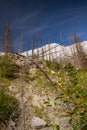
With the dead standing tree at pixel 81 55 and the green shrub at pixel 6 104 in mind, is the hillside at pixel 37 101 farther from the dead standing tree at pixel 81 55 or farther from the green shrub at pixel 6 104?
the dead standing tree at pixel 81 55

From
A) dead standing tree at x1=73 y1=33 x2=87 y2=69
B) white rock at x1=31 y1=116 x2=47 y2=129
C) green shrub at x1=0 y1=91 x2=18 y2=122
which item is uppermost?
dead standing tree at x1=73 y1=33 x2=87 y2=69

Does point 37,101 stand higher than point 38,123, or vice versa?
point 37,101

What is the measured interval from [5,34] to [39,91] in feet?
126

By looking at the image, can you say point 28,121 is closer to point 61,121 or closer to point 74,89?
point 61,121

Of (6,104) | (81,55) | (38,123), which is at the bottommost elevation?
(38,123)

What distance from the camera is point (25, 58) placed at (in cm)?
211

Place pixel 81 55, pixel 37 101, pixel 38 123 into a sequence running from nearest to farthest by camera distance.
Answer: pixel 38 123
pixel 37 101
pixel 81 55

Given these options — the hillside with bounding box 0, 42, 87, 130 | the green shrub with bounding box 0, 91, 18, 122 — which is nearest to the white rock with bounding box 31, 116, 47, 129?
the hillside with bounding box 0, 42, 87, 130

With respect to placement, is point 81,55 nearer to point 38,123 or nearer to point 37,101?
point 37,101

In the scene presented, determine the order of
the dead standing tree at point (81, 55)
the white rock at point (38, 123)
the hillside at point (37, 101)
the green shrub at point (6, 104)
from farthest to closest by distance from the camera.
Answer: the dead standing tree at point (81, 55)
the white rock at point (38, 123)
the green shrub at point (6, 104)
the hillside at point (37, 101)

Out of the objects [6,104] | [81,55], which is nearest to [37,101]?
[6,104]

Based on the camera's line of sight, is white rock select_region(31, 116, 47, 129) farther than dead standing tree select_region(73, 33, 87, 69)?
No

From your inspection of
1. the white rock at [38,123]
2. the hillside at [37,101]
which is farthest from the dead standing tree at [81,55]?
the white rock at [38,123]

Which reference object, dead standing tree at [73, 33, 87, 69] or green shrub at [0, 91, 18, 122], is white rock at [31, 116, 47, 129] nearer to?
green shrub at [0, 91, 18, 122]
